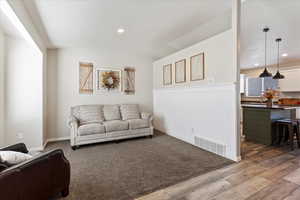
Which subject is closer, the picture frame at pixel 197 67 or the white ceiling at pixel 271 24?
the white ceiling at pixel 271 24

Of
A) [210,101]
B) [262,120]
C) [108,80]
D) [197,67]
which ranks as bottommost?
[262,120]

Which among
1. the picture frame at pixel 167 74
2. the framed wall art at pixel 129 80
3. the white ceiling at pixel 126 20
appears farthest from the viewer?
the framed wall art at pixel 129 80

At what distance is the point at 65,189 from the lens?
1736mm

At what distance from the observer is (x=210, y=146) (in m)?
3.17

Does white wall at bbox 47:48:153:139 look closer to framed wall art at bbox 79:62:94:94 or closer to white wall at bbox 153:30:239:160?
framed wall art at bbox 79:62:94:94

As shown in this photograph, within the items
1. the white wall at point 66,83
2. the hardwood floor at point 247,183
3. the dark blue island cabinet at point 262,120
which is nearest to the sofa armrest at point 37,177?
the hardwood floor at point 247,183

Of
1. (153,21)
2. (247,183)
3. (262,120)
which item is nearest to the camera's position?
(247,183)

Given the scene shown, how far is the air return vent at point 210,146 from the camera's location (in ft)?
9.57

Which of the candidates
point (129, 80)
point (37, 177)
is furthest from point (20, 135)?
point (129, 80)

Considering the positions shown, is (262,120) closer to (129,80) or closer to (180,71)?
(180,71)

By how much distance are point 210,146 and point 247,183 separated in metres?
1.19

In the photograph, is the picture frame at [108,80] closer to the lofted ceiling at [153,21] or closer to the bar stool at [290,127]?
the lofted ceiling at [153,21]

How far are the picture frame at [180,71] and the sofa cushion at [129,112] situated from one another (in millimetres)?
1526

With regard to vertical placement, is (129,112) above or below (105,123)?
above
